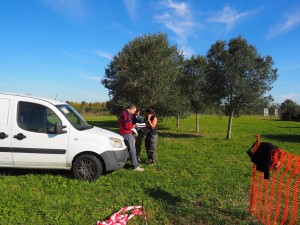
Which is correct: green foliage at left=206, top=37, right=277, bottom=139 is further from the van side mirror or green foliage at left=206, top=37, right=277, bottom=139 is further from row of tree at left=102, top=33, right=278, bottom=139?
the van side mirror

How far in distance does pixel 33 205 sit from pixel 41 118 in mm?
2351

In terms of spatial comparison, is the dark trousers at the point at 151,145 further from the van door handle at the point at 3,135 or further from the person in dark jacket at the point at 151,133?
the van door handle at the point at 3,135

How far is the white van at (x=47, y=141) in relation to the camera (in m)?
6.96

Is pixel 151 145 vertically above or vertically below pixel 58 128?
below

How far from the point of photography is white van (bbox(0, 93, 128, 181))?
6.96m

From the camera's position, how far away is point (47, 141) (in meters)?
7.00

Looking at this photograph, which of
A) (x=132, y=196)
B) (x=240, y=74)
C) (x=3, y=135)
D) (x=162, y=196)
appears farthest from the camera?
(x=240, y=74)

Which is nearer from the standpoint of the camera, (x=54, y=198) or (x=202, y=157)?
(x=54, y=198)

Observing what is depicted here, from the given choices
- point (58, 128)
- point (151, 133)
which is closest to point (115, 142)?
point (58, 128)

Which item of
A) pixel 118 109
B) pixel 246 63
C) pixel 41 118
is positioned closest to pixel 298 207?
pixel 41 118

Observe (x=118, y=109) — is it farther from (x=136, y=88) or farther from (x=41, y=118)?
(x=41, y=118)

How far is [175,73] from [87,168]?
15056 mm

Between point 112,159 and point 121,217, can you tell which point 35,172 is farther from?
point 121,217

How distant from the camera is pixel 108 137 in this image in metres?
7.43
